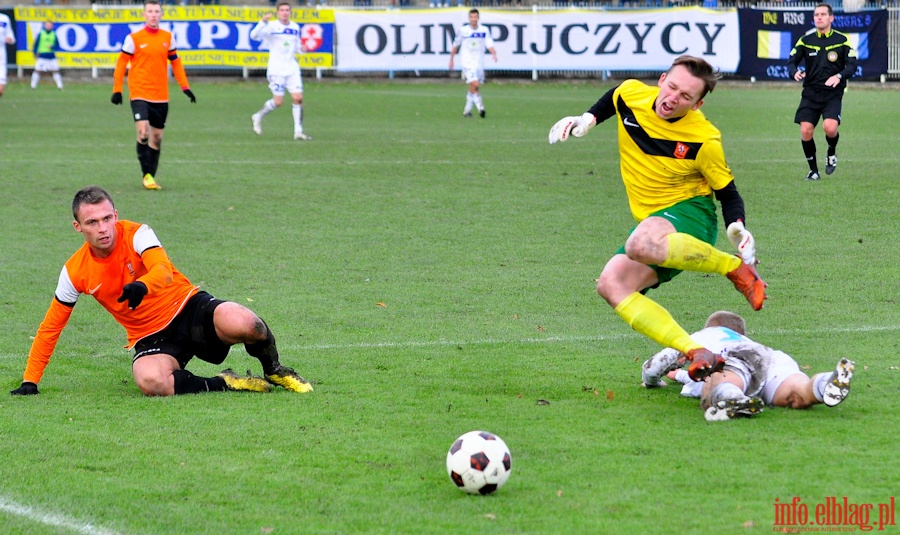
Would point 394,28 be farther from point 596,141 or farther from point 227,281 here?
point 227,281

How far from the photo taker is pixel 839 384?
5.22 m

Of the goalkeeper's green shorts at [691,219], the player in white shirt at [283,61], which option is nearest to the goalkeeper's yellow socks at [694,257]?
the goalkeeper's green shorts at [691,219]

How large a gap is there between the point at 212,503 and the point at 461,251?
6137mm

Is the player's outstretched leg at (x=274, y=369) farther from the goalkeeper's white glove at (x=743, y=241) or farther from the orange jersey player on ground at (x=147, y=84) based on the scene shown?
the orange jersey player on ground at (x=147, y=84)

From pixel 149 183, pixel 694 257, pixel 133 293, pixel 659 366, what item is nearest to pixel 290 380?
pixel 133 293

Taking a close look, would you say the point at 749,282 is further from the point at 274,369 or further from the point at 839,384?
the point at 274,369

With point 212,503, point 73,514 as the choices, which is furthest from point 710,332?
point 73,514

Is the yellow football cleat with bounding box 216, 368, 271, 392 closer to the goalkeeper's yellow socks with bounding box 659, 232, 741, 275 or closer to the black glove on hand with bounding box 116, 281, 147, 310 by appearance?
the black glove on hand with bounding box 116, 281, 147, 310

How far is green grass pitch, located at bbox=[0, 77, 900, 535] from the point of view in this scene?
4477mm

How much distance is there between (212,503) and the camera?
4.48 meters

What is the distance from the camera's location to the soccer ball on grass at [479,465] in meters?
4.50

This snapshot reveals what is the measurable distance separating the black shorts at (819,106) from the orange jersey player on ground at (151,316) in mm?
10462

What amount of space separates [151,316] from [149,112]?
8.61 m

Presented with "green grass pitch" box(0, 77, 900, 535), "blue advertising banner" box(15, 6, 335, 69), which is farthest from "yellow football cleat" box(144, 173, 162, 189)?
"blue advertising banner" box(15, 6, 335, 69)
